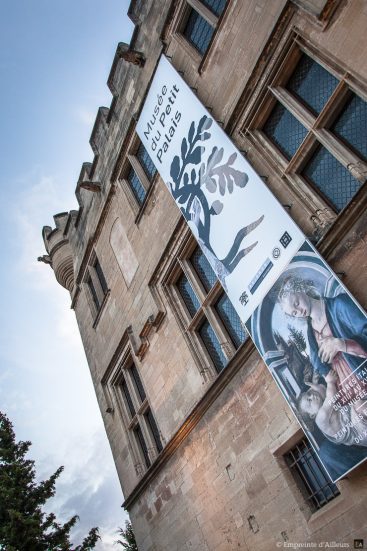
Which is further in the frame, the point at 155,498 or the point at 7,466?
the point at 7,466

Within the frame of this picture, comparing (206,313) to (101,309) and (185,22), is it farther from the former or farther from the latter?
(185,22)

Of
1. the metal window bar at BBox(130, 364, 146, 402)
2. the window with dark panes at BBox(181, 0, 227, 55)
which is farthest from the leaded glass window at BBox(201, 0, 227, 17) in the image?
the metal window bar at BBox(130, 364, 146, 402)

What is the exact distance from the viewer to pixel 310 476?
561cm

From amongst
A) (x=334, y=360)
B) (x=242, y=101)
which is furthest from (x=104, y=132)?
(x=334, y=360)

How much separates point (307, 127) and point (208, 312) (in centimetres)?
333

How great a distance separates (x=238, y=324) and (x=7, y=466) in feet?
32.6

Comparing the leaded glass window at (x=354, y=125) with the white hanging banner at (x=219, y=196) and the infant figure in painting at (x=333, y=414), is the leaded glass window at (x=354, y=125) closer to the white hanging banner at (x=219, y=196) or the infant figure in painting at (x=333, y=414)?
the white hanging banner at (x=219, y=196)

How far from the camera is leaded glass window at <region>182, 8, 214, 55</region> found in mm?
8781

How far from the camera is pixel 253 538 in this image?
234 inches

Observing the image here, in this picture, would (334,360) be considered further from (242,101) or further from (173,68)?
(173,68)

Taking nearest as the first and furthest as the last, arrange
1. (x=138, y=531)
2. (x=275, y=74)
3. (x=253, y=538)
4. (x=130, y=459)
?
(x=253, y=538) → (x=275, y=74) → (x=138, y=531) → (x=130, y=459)

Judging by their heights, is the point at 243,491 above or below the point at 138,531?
below

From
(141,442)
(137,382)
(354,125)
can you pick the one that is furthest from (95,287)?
(354,125)

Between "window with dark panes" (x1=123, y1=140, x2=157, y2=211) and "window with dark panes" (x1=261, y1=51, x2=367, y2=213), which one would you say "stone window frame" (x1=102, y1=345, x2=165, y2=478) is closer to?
"window with dark panes" (x1=123, y1=140, x2=157, y2=211)
